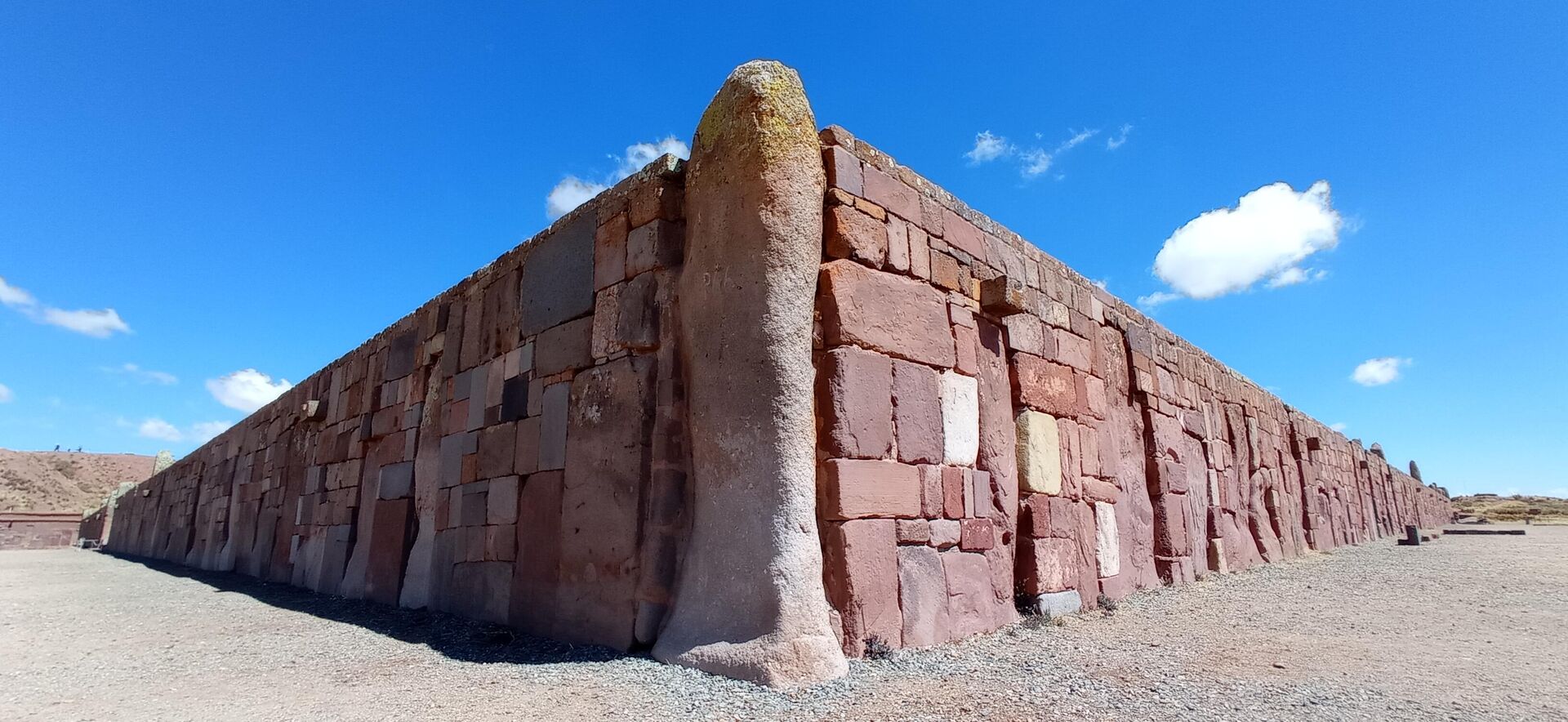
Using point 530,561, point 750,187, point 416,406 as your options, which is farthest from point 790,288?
point 416,406

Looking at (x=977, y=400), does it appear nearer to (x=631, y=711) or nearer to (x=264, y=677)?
(x=631, y=711)

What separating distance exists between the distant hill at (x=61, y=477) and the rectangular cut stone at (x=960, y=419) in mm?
43814

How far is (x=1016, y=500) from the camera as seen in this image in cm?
588

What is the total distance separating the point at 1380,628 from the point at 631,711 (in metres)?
5.13

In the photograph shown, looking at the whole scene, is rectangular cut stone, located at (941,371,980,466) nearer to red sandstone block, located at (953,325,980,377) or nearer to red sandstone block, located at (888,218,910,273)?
red sandstone block, located at (953,325,980,377)

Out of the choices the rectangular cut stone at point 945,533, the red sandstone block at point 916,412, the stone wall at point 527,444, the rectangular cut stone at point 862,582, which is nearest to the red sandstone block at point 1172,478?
the rectangular cut stone at point 945,533

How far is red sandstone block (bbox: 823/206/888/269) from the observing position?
490 centimetres

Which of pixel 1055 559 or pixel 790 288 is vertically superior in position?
pixel 790 288

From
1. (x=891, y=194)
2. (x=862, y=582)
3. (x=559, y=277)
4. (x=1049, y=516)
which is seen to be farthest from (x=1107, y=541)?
(x=559, y=277)

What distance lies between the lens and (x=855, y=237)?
197 inches

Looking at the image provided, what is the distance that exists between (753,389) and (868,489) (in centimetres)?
86

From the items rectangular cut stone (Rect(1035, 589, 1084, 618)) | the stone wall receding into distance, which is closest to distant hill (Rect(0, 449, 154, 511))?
the stone wall receding into distance

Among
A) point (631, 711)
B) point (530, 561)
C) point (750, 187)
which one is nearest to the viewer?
point (631, 711)

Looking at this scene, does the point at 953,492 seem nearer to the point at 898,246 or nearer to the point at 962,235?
the point at 898,246
